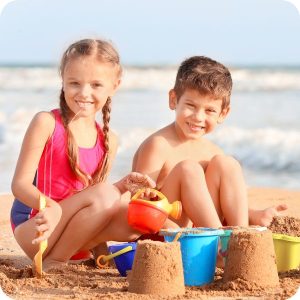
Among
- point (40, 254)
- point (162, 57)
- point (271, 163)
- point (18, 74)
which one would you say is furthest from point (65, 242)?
point (18, 74)

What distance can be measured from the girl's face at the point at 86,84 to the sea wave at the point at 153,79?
22.5 ft

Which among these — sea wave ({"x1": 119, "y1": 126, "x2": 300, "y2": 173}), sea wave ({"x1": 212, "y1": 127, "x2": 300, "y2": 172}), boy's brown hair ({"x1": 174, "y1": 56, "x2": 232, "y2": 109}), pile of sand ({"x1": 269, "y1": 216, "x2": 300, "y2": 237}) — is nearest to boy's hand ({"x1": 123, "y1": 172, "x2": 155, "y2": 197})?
boy's brown hair ({"x1": 174, "y1": 56, "x2": 232, "y2": 109})

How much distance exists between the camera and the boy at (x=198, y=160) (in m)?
3.02

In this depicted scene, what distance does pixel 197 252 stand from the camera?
2652 millimetres

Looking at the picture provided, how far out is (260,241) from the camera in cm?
261

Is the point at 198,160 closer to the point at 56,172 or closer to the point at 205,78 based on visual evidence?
the point at 205,78

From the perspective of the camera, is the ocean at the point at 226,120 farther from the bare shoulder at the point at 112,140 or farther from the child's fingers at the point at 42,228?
the child's fingers at the point at 42,228

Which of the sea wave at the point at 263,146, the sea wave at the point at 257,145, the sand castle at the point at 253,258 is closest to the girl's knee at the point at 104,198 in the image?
the sand castle at the point at 253,258

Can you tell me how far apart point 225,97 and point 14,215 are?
1.10 meters

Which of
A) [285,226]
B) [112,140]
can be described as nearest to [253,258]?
[112,140]

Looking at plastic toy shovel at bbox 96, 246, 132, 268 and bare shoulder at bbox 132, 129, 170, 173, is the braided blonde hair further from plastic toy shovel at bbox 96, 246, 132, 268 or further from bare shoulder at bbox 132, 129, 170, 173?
plastic toy shovel at bbox 96, 246, 132, 268

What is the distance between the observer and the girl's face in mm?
3094

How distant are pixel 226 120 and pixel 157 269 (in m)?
6.46

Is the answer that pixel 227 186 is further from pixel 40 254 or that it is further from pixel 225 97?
pixel 40 254
